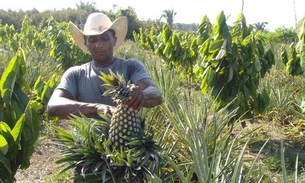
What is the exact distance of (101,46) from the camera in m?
2.79

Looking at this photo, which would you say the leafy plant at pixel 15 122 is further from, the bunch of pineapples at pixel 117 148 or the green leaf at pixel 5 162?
the bunch of pineapples at pixel 117 148

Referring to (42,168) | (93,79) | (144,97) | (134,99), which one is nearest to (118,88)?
(134,99)

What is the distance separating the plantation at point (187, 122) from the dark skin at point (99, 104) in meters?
0.10

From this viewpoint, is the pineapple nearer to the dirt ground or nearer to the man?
the man

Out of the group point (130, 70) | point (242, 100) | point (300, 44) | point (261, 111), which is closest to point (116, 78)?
point (130, 70)

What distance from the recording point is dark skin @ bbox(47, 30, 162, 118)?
201cm

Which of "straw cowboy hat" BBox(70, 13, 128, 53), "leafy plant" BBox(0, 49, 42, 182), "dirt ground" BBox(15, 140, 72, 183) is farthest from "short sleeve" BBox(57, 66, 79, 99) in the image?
"dirt ground" BBox(15, 140, 72, 183)

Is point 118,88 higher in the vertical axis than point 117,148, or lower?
higher

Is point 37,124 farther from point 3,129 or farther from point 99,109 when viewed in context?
point 99,109

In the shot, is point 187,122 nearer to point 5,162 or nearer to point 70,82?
point 70,82

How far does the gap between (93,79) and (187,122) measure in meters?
0.72

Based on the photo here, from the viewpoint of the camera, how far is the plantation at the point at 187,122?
5.41 feet

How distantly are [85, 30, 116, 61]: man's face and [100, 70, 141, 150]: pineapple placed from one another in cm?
80

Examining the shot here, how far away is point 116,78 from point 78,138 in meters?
0.38
